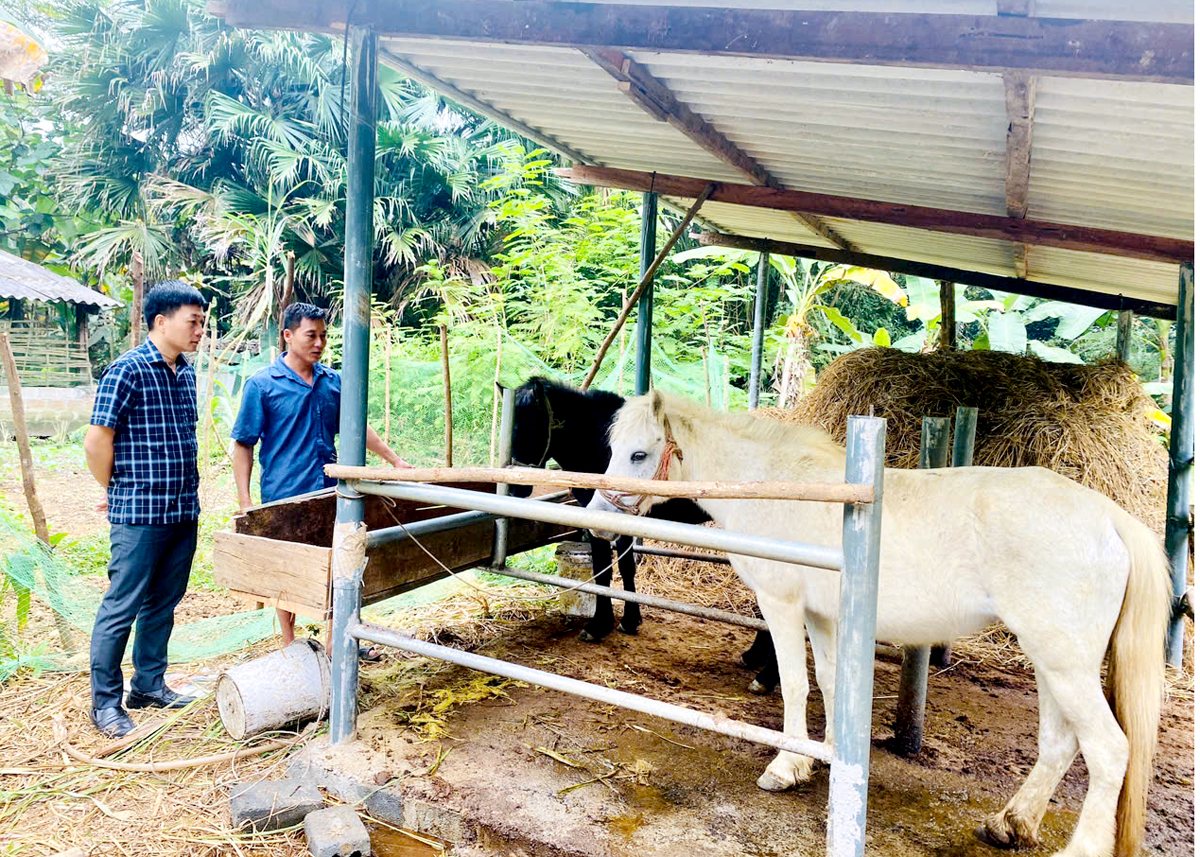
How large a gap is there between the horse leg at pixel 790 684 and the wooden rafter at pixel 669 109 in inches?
88.0

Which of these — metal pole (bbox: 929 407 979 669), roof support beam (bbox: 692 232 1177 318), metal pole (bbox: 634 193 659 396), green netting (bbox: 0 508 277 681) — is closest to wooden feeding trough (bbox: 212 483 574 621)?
green netting (bbox: 0 508 277 681)

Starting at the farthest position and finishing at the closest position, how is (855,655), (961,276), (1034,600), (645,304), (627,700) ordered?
(961,276), (645,304), (1034,600), (627,700), (855,655)

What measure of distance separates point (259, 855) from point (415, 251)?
1203 cm

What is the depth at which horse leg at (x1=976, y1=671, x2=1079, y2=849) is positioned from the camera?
2.48 metres

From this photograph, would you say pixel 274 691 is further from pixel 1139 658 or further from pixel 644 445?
pixel 1139 658

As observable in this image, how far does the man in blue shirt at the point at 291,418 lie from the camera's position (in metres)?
3.58

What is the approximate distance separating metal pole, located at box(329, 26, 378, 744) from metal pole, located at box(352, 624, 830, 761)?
150 millimetres

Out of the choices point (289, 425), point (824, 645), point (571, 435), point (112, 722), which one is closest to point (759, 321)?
point (571, 435)

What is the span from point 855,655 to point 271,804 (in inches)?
82.5

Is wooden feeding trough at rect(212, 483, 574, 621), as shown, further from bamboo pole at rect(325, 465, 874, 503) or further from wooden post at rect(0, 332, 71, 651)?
wooden post at rect(0, 332, 71, 651)

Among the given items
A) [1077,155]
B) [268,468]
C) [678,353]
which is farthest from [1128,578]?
[678,353]

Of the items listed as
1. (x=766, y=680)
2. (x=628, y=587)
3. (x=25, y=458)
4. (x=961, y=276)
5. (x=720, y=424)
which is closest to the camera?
(x=720, y=424)

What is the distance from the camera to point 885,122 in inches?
126

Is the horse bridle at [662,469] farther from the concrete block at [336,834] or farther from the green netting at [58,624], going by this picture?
the green netting at [58,624]
